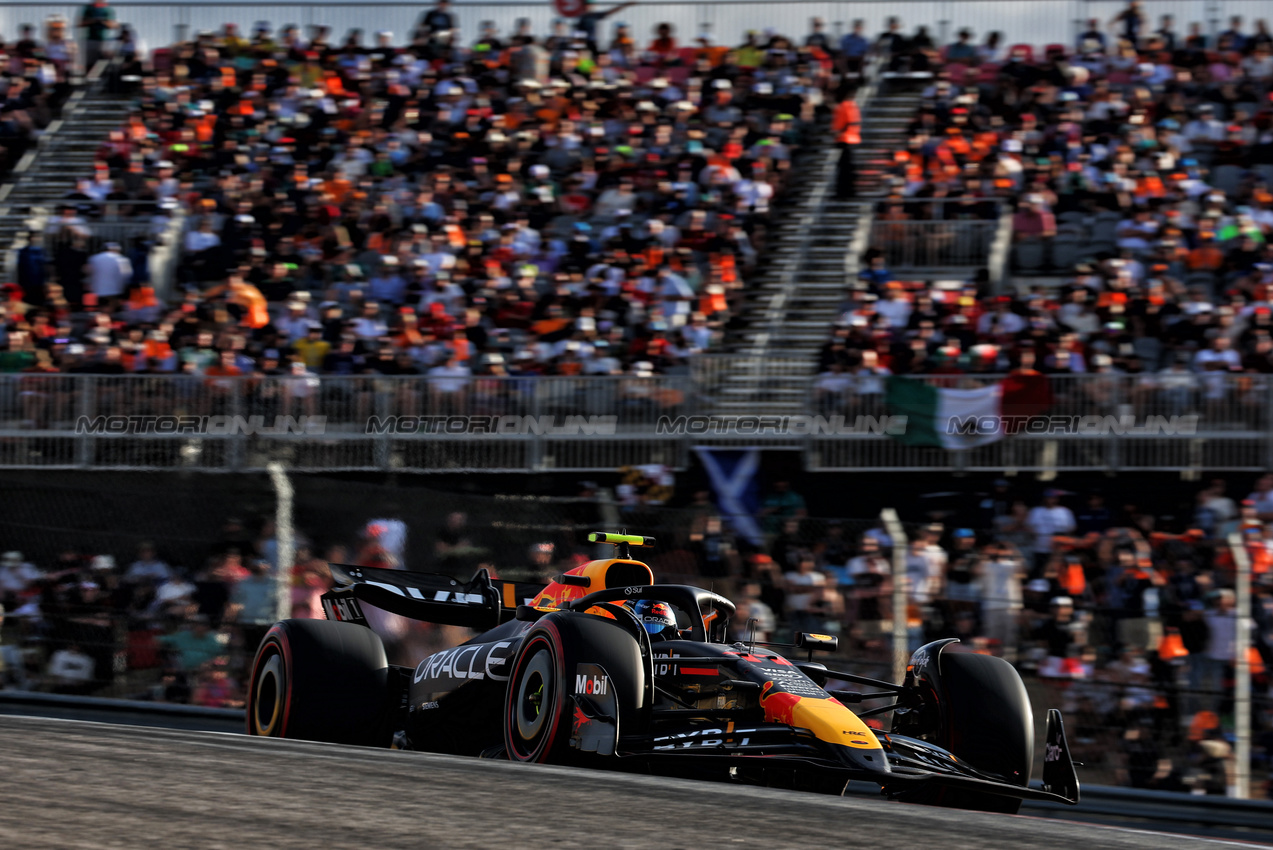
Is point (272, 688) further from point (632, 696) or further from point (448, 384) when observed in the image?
point (448, 384)

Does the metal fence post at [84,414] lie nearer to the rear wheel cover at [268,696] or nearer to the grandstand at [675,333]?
the grandstand at [675,333]

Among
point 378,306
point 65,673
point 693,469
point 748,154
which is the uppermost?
point 748,154

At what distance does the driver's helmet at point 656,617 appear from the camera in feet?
25.0

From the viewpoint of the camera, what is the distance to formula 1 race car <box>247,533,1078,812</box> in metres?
6.54

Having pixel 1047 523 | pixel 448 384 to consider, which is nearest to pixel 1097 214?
pixel 1047 523

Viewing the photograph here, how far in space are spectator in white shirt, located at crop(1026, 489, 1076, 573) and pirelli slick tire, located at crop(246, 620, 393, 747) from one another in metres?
4.44

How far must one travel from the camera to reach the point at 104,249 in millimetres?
17562

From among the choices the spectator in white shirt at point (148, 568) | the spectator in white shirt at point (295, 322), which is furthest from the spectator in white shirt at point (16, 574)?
the spectator in white shirt at point (295, 322)

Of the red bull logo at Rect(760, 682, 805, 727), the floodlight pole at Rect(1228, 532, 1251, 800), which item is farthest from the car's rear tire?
the floodlight pole at Rect(1228, 532, 1251, 800)

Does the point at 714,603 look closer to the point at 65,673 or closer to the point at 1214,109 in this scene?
the point at 65,673

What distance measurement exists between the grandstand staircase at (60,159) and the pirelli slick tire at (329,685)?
11968 mm

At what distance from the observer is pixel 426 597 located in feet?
28.5

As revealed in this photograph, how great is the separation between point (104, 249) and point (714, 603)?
1184 centimetres

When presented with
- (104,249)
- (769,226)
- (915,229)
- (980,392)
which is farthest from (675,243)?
(104,249)
